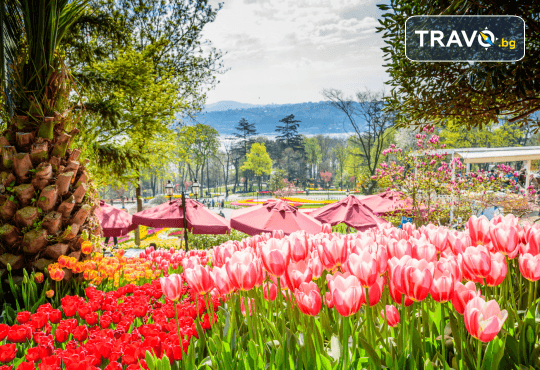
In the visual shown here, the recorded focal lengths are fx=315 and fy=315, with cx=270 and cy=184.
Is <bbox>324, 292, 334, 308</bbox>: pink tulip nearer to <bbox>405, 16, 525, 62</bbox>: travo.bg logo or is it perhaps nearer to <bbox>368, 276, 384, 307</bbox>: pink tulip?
<bbox>368, 276, 384, 307</bbox>: pink tulip

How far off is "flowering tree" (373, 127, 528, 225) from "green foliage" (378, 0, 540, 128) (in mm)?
5477

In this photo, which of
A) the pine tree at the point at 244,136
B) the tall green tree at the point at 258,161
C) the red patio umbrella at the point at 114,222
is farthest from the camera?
the pine tree at the point at 244,136

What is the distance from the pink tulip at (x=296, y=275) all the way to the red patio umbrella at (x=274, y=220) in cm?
554

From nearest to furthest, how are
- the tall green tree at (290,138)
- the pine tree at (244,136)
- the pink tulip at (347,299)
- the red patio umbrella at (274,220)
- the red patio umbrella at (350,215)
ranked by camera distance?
the pink tulip at (347,299) < the red patio umbrella at (274,220) < the red patio umbrella at (350,215) < the tall green tree at (290,138) < the pine tree at (244,136)

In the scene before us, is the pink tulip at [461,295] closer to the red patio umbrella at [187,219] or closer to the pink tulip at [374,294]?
the pink tulip at [374,294]

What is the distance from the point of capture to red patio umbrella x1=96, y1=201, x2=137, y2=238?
8859mm

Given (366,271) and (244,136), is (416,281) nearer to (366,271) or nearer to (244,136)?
(366,271)

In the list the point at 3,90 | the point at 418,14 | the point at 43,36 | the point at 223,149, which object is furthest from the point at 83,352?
the point at 223,149

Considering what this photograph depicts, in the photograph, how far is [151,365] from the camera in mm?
988

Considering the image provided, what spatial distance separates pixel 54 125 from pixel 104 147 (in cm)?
451

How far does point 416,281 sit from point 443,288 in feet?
0.29

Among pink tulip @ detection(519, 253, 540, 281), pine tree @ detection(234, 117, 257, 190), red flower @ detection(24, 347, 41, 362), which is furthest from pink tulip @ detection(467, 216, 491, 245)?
pine tree @ detection(234, 117, 257, 190)

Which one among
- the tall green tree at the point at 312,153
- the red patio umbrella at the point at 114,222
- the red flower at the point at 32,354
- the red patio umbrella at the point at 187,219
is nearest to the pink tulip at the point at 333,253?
the red flower at the point at 32,354

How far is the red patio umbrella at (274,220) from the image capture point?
Answer: 6796 mm
